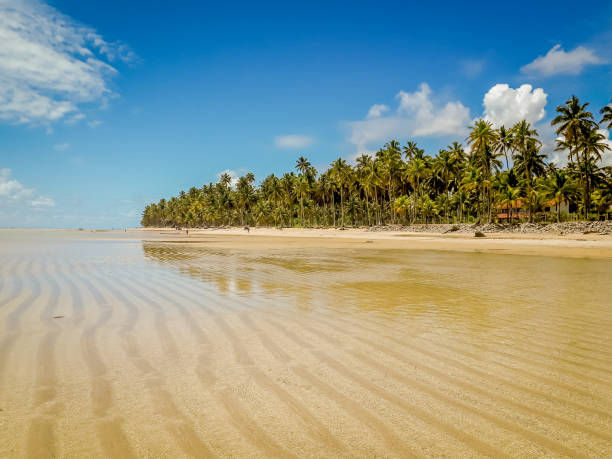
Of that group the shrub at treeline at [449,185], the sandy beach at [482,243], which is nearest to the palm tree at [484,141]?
the shrub at treeline at [449,185]

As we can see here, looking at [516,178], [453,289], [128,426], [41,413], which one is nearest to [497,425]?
[128,426]

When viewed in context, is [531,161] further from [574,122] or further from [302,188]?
[302,188]

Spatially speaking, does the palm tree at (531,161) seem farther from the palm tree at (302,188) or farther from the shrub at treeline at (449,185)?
the palm tree at (302,188)

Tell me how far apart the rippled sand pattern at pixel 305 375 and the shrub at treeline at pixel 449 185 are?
5449cm

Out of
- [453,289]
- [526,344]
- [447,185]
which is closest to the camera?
[526,344]

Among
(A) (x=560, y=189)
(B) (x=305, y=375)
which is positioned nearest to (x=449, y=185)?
(A) (x=560, y=189)

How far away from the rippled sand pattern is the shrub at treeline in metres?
54.5

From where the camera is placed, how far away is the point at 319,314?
670 cm

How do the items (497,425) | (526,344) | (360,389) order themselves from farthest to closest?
1. (526,344)
2. (360,389)
3. (497,425)

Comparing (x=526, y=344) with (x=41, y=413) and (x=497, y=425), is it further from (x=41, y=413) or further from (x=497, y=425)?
(x=41, y=413)

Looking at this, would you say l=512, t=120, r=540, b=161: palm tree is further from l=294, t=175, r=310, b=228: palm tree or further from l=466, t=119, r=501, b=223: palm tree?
l=294, t=175, r=310, b=228: palm tree

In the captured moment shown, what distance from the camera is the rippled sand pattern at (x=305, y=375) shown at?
268 cm

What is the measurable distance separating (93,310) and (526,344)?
7.39m

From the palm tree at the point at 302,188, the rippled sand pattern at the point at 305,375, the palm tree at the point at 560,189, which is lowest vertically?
the rippled sand pattern at the point at 305,375
